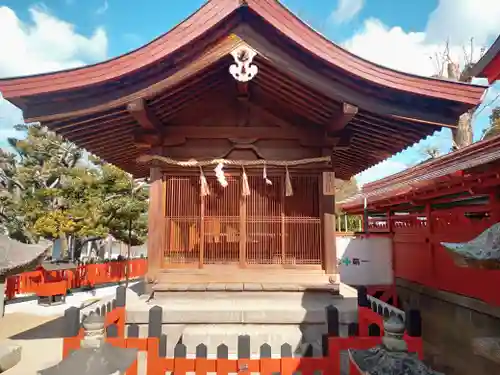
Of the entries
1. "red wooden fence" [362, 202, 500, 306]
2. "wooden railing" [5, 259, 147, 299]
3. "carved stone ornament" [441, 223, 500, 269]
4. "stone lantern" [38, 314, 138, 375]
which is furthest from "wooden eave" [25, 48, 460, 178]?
"wooden railing" [5, 259, 147, 299]

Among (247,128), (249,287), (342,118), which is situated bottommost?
(249,287)

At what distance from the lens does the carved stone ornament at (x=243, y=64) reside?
497 cm

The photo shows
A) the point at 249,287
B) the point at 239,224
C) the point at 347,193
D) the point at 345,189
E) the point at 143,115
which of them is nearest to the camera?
the point at 143,115

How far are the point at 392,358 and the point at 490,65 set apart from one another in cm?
363

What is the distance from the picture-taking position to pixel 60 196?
60.2 ft

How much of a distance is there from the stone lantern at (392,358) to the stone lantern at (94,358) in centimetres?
165

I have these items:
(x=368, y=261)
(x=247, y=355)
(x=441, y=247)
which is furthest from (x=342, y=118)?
(x=368, y=261)

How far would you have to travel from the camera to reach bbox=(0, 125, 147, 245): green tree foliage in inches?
662

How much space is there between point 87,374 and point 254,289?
372 centimetres

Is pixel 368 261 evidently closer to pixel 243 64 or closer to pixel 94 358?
pixel 243 64

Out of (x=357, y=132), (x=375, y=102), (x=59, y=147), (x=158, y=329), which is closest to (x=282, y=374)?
(x=158, y=329)

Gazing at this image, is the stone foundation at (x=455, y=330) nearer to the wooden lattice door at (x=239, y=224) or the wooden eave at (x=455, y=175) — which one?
the wooden eave at (x=455, y=175)

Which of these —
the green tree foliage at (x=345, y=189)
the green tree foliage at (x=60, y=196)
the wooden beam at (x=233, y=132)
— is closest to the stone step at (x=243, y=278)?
the wooden beam at (x=233, y=132)

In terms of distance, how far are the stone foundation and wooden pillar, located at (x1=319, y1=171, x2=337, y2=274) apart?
2878mm
